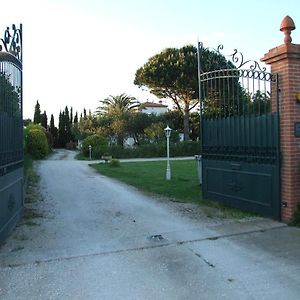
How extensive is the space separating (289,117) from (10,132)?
4.99 meters

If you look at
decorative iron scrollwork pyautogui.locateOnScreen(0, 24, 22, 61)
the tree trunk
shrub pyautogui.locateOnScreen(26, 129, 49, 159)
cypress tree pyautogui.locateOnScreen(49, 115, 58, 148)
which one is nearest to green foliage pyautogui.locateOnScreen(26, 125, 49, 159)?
shrub pyautogui.locateOnScreen(26, 129, 49, 159)

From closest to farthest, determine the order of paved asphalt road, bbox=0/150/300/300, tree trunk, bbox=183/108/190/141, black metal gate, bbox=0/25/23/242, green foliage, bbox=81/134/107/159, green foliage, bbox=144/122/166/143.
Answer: paved asphalt road, bbox=0/150/300/300
black metal gate, bbox=0/25/23/242
green foliage, bbox=81/134/107/159
green foliage, bbox=144/122/166/143
tree trunk, bbox=183/108/190/141

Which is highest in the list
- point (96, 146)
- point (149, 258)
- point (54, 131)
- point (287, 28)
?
point (54, 131)

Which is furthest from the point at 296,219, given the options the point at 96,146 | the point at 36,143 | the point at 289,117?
the point at 96,146

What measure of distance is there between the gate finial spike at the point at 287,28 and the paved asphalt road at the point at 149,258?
10.9ft

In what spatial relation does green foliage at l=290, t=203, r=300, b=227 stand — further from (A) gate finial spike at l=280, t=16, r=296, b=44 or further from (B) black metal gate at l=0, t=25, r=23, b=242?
(B) black metal gate at l=0, t=25, r=23, b=242

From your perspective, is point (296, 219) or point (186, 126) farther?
point (186, 126)

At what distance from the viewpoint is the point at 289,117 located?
296 inches

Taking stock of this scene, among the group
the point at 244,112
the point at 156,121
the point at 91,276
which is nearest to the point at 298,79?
the point at 244,112

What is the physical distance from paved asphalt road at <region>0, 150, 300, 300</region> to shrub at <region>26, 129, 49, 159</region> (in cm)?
2797

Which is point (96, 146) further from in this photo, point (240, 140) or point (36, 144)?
point (240, 140)

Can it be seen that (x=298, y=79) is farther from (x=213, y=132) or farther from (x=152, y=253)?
→ (x=152, y=253)

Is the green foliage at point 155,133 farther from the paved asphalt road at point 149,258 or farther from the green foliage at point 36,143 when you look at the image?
the paved asphalt road at point 149,258

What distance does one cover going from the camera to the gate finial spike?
7629 mm
